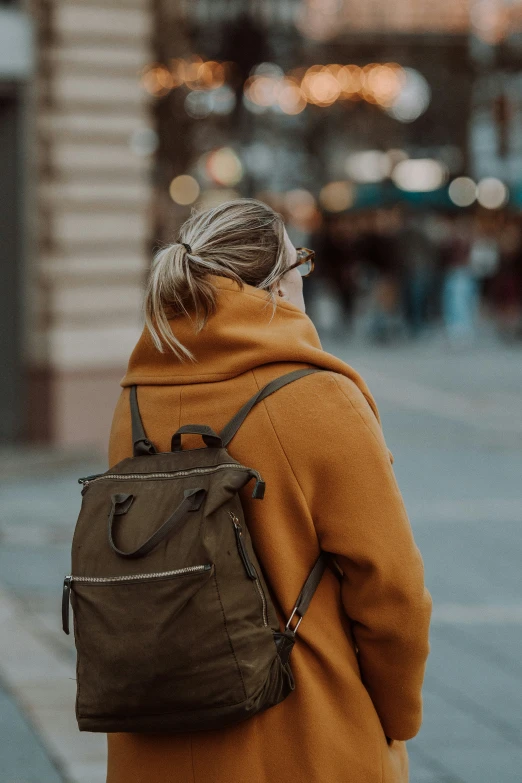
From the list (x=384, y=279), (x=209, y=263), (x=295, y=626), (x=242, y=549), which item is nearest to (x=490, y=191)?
(x=384, y=279)

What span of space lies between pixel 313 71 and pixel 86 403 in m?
21.3

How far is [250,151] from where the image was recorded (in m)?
29.2

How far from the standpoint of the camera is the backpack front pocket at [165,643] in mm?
1974

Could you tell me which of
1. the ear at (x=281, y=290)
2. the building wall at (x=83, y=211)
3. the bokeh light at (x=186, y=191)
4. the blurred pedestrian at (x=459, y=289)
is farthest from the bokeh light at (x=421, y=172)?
the ear at (x=281, y=290)

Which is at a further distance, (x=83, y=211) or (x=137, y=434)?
(x=83, y=211)

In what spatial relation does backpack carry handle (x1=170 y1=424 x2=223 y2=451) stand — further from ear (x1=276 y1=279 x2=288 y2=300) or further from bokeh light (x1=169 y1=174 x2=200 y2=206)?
bokeh light (x1=169 y1=174 x2=200 y2=206)

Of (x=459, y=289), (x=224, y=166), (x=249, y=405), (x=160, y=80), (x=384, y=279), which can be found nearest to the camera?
(x=249, y=405)

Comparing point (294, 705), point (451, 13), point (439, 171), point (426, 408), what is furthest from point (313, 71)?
point (294, 705)

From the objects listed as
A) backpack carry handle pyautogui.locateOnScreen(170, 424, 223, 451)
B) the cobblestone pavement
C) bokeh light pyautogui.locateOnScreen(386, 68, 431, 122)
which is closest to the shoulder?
backpack carry handle pyautogui.locateOnScreen(170, 424, 223, 451)

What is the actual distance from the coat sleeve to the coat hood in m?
0.07

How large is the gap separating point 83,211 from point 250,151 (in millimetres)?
18484

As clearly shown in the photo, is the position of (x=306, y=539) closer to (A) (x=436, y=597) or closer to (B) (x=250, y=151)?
(A) (x=436, y=597)

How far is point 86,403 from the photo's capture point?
1095 centimetres

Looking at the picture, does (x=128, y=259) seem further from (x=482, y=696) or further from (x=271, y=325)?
(x=271, y=325)
